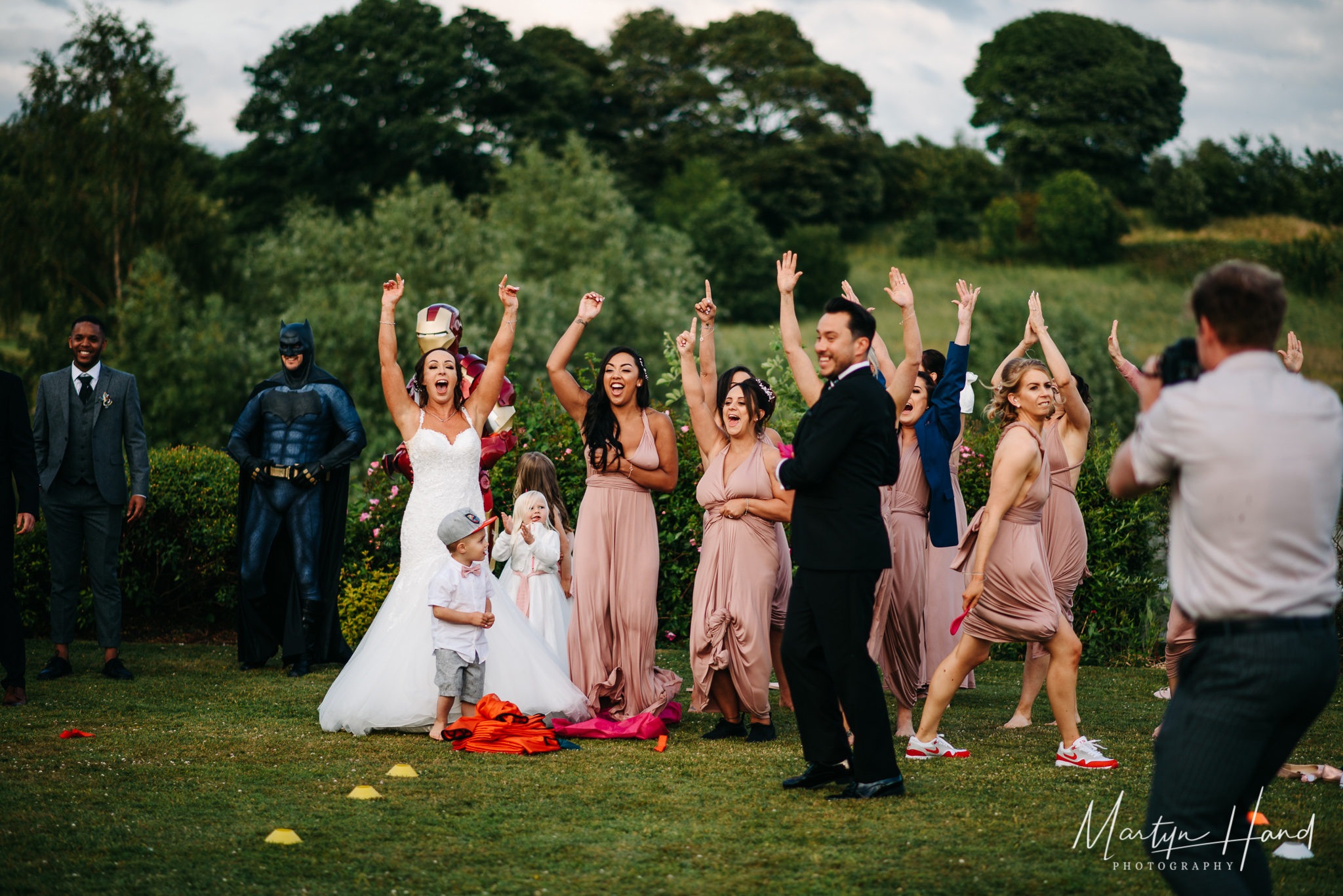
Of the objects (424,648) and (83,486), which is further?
(83,486)

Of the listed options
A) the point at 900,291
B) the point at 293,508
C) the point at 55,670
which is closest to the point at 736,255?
the point at 293,508

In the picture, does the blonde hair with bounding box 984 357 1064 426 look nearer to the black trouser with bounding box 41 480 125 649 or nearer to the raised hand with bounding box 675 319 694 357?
the raised hand with bounding box 675 319 694 357

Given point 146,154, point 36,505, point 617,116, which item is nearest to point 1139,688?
point 36,505

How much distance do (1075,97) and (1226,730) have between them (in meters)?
72.0

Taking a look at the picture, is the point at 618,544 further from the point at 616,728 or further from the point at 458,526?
the point at 616,728

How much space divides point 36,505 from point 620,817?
4.71 metres

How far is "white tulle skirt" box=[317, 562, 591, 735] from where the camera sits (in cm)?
688

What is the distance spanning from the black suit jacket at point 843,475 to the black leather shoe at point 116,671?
18.4 feet

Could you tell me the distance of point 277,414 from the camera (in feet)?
30.2

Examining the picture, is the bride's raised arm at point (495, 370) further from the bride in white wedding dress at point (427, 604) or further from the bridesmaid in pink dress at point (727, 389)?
the bridesmaid in pink dress at point (727, 389)

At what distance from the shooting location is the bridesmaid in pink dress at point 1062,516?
7.38m

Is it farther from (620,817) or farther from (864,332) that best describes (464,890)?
(864,332)

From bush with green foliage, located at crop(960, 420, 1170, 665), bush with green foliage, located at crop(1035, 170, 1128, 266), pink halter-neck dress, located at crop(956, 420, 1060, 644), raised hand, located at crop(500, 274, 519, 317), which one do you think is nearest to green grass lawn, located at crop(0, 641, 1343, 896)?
pink halter-neck dress, located at crop(956, 420, 1060, 644)

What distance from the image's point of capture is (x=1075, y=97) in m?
68.5
